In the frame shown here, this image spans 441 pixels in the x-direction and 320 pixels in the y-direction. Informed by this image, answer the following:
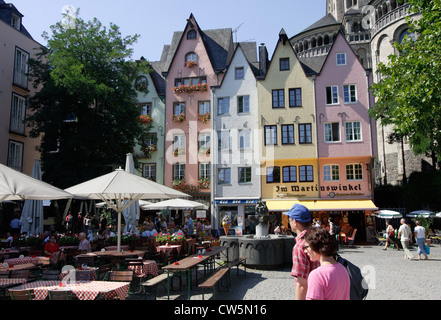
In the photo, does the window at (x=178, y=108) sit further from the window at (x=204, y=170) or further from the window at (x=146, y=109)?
the window at (x=204, y=170)

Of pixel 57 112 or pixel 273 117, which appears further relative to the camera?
pixel 273 117

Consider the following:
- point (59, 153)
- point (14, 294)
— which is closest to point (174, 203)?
point (59, 153)

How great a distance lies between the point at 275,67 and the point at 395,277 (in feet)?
70.5

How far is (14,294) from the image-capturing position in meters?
6.14

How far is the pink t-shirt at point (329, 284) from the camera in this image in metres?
3.20

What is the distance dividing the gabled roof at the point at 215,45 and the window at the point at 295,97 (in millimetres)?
6376

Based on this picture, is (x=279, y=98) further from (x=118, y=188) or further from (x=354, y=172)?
(x=118, y=188)

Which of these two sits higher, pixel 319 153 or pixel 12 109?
pixel 12 109

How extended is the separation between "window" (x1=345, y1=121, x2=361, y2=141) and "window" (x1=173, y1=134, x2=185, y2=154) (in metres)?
12.8

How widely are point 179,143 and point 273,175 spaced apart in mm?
8275

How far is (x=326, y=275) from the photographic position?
3.25 metres

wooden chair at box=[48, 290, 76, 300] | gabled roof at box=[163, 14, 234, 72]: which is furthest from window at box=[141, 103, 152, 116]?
wooden chair at box=[48, 290, 76, 300]

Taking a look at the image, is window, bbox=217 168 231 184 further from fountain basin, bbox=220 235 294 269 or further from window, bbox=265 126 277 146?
fountain basin, bbox=220 235 294 269
